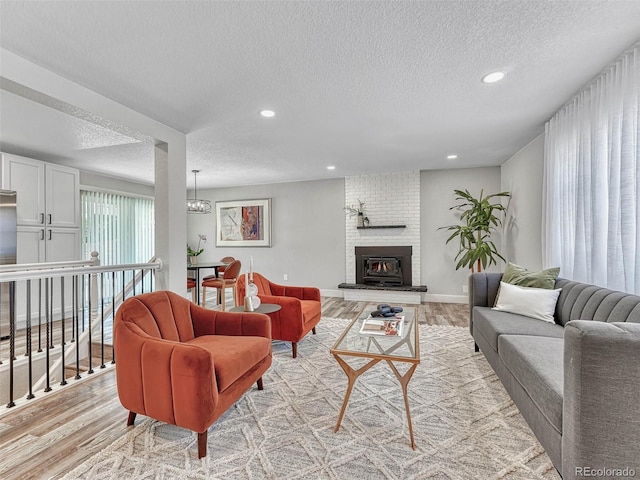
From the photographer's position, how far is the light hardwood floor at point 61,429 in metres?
1.61

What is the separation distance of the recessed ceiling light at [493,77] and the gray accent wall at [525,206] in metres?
1.86

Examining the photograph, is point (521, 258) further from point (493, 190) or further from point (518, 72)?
point (518, 72)

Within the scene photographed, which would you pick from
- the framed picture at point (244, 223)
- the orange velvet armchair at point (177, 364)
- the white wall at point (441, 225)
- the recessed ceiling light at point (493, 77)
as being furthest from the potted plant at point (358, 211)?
the orange velvet armchair at point (177, 364)

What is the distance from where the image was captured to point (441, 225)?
5.64m

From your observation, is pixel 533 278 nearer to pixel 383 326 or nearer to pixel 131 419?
pixel 383 326

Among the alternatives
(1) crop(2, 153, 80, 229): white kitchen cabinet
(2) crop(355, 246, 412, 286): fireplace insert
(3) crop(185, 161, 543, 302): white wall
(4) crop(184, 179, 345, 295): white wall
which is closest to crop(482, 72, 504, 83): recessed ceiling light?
(3) crop(185, 161, 543, 302): white wall

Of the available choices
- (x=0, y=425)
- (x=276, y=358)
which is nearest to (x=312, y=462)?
(x=276, y=358)

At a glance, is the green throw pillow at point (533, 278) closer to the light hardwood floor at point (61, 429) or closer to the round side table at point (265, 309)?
the round side table at point (265, 309)

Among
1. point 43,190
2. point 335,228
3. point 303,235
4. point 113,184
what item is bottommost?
point 303,235

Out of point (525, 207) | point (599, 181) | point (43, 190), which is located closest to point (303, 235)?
point (525, 207)

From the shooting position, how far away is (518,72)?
228cm

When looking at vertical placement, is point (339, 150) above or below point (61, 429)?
above

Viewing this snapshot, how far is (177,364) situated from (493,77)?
2.99m

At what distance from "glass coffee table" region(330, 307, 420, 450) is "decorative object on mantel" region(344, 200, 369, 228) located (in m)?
3.75
